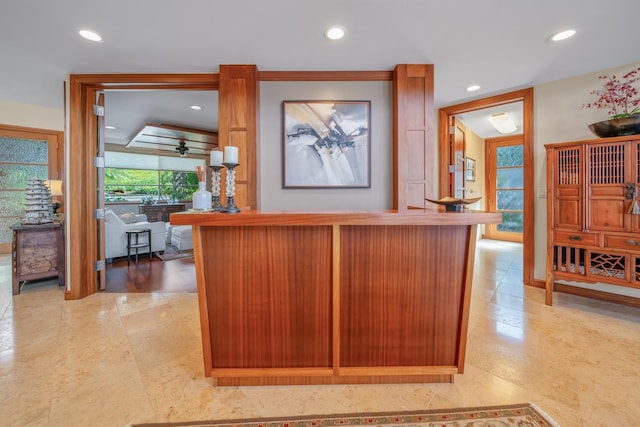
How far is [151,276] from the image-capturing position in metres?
3.71

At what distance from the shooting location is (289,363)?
5.21 ft

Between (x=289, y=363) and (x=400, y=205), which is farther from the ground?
(x=400, y=205)

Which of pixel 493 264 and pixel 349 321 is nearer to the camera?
pixel 349 321

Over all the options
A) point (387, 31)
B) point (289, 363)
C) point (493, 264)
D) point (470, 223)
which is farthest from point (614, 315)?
point (387, 31)

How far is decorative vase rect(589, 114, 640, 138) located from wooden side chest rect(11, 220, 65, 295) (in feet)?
19.4

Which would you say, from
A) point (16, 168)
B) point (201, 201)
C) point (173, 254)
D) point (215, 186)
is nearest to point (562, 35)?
point (215, 186)

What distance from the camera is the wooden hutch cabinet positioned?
233cm

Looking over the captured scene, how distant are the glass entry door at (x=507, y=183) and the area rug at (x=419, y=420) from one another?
18.5 ft

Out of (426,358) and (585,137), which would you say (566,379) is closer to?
(426,358)

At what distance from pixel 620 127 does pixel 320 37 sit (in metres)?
2.80

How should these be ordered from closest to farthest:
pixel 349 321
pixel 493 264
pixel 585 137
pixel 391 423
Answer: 1. pixel 391 423
2. pixel 349 321
3. pixel 585 137
4. pixel 493 264

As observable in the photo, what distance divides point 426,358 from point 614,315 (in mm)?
2327

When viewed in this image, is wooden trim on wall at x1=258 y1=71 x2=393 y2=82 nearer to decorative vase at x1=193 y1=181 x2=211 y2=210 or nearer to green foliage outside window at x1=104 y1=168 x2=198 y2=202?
decorative vase at x1=193 y1=181 x2=211 y2=210

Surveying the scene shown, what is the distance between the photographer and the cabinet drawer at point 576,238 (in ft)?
8.23
